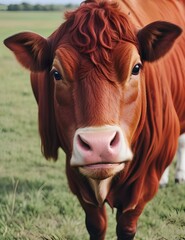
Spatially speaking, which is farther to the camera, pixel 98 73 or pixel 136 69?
pixel 136 69

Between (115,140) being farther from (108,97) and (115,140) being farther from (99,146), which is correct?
(108,97)

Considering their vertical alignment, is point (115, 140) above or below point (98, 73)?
below

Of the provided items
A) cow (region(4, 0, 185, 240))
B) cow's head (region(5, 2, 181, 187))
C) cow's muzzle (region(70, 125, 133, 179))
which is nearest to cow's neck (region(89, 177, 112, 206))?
cow (region(4, 0, 185, 240))

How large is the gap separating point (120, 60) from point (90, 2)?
0.38 metres

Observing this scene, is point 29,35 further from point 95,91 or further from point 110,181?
point 110,181

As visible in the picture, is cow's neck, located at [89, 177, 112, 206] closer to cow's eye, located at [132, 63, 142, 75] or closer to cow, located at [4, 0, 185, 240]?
cow, located at [4, 0, 185, 240]

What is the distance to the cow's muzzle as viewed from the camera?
2.06m

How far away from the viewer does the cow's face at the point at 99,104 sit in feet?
6.86

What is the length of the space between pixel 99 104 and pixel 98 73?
0.13 metres

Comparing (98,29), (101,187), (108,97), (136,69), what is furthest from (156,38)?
(101,187)

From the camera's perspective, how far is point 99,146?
2064 mm

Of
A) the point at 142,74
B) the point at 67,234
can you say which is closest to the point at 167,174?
the point at 67,234

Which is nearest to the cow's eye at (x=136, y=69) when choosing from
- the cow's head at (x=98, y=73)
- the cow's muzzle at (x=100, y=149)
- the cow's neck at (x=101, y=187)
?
the cow's head at (x=98, y=73)

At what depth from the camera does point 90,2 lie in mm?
2410
